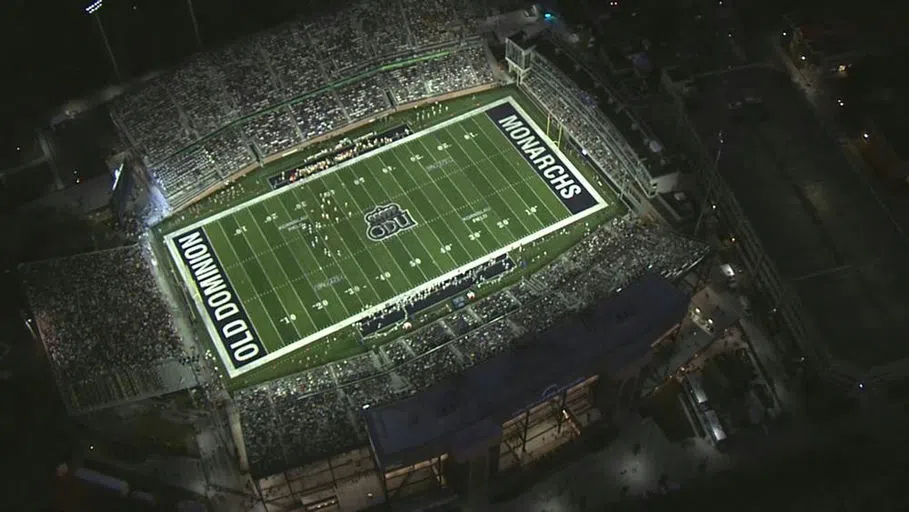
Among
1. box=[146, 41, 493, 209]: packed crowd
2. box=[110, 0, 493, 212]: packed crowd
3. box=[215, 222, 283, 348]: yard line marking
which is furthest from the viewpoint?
box=[110, 0, 493, 212]: packed crowd

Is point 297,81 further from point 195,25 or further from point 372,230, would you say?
Answer: point 372,230

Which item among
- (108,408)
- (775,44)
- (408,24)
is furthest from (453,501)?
(775,44)

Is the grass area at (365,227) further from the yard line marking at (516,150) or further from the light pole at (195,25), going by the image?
the light pole at (195,25)

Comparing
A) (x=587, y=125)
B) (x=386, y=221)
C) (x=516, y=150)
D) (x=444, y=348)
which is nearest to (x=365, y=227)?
(x=386, y=221)

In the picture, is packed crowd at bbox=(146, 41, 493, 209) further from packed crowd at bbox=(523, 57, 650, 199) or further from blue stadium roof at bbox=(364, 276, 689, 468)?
blue stadium roof at bbox=(364, 276, 689, 468)

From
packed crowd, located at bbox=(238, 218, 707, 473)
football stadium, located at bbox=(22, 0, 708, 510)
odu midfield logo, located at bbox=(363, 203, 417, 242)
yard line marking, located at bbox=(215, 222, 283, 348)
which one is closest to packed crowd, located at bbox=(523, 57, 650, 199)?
football stadium, located at bbox=(22, 0, 708, 510)

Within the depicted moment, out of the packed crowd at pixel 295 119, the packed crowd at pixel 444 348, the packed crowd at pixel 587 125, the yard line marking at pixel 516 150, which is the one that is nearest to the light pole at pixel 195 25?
the packed crowd at pixel 295 119
